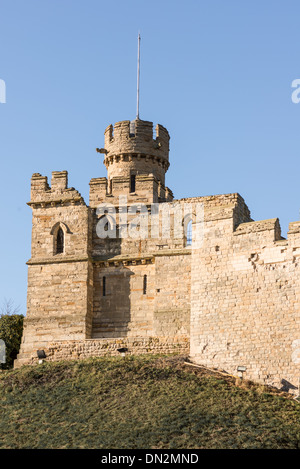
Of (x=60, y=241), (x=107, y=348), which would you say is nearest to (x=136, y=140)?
(x=60, y=241)

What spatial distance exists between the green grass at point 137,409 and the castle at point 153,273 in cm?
150

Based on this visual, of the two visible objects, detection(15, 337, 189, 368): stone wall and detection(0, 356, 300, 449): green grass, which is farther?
detection(15, 337, 189, 368): stone wall

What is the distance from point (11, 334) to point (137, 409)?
36.8 ft

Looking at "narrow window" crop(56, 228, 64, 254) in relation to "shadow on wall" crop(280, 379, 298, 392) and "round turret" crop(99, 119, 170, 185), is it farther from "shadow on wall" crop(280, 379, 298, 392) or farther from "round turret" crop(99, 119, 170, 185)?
"shadow on wall" crop(280, 379, 298, 392)

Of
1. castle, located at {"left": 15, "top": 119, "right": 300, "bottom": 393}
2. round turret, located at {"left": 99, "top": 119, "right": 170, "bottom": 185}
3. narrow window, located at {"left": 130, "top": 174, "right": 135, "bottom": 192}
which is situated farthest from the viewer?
round turret, located at {"left": 99, "top": 119, "right": 170, "bottom": 185}

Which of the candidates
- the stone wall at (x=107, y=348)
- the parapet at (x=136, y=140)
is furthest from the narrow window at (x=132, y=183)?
the stone wall at (x=107, y=348)

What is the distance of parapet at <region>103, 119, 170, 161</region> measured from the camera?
4319 centimetres

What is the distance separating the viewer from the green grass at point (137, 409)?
2973 centimetres

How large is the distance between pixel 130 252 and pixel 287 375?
9333mm

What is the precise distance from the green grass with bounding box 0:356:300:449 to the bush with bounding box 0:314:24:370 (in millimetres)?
3917

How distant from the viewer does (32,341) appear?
3988 cm

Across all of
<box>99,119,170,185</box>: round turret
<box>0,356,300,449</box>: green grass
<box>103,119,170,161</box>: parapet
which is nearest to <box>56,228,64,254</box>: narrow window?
<box>99,119,170,185</box>: round turret
